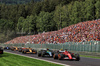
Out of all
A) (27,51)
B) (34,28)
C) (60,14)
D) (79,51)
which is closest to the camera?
(27,51)

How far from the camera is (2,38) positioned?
101 meters

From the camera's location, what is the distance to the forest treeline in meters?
60.0

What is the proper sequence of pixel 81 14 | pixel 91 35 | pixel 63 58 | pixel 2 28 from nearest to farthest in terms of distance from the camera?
pixel 63 58
pixel 91 35
pixel 81 14
pixel 2 28

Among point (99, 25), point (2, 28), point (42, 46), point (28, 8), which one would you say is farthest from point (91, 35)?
point (28, 8)

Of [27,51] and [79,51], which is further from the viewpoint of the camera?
[79,51]

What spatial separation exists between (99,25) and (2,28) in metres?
92.3

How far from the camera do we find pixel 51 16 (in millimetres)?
88125

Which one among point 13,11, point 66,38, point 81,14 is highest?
point 13,11

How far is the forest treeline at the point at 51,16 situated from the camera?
60031mm

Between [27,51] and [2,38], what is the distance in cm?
7972

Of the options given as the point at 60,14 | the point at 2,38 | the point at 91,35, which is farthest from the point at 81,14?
the point at 2,38

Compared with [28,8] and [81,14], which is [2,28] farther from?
[81,14]

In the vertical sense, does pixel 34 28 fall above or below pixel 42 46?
above

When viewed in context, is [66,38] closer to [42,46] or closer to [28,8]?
[42,46]
